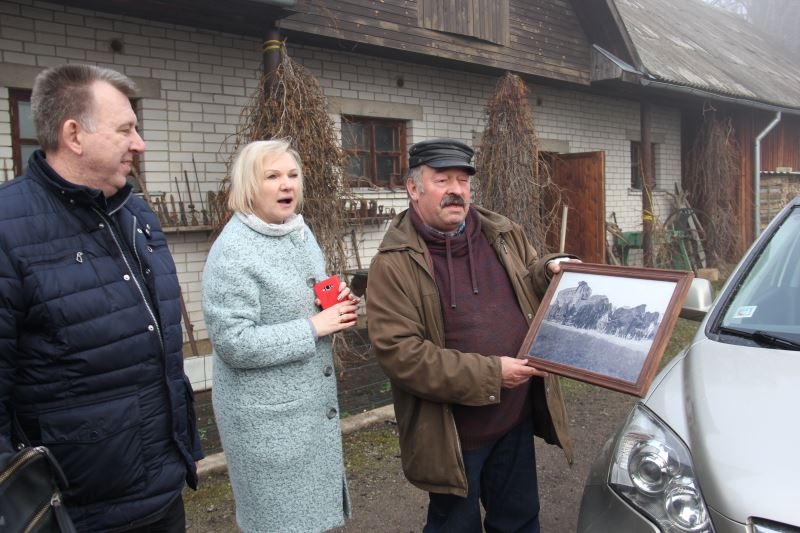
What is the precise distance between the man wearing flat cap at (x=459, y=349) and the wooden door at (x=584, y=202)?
667cm

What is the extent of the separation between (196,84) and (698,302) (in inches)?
199

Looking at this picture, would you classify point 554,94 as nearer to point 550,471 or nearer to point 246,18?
point 246,18

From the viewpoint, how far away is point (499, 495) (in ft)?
8.14

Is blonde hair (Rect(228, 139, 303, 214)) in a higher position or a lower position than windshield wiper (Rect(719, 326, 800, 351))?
higher

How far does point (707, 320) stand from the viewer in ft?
8.30

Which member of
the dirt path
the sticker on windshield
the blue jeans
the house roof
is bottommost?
the dirt path

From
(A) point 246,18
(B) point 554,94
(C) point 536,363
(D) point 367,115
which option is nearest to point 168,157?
(A) point 246,18

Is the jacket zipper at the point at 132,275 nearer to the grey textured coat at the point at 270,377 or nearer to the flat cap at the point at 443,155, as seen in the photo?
the grey textured coat at the point at 270,377

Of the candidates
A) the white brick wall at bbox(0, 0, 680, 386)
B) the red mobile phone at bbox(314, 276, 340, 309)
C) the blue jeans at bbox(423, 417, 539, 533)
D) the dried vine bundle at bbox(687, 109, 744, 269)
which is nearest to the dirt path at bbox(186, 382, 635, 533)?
the blue jeans at bbox(423, 417, 539, 533)

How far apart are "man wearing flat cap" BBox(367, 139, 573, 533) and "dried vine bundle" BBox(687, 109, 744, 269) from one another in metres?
10.7

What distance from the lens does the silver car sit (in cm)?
167

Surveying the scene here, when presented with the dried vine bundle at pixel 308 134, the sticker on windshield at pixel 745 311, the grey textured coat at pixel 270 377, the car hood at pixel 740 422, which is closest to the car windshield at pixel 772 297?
the sticker on windshield at pixel 745 311

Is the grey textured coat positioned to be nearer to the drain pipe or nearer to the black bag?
the black bag

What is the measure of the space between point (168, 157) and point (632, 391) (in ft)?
16.7
